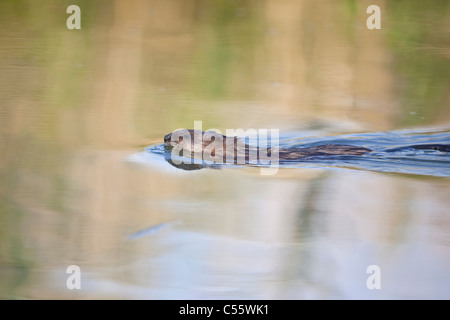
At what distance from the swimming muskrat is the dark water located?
4 centimetres

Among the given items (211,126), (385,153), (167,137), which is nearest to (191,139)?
(167,137)

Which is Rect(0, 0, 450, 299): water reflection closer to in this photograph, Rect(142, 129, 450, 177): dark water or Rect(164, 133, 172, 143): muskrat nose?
Rect(142, 129, 450, 177): dark water

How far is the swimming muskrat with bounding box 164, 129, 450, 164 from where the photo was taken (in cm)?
353

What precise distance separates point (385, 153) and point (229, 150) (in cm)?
101

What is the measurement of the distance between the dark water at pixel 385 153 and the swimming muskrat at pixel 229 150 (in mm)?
39

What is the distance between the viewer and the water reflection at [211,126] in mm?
2654

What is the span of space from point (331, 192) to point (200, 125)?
114 cm

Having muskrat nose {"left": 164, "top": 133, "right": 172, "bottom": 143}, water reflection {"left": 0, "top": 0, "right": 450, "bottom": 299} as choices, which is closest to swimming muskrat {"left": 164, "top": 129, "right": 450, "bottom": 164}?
muskrat nose {"left": 164, "top": 133, "right": 172, "bottom": 143}

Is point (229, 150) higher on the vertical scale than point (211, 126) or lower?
lower

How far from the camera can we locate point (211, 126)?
396 centimetres

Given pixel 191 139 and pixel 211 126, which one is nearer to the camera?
pixel 191 139

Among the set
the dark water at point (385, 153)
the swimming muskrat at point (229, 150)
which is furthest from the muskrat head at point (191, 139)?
the dark water at point (385, 153)

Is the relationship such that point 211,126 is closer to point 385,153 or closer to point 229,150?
point 229,150
